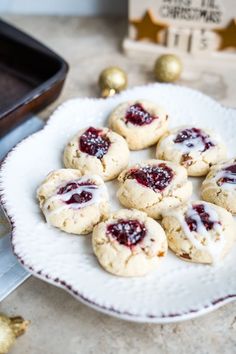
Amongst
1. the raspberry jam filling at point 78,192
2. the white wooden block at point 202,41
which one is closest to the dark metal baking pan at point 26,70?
the raspberry jam filling at point 78,192

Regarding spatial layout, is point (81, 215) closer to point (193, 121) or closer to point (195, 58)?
point (193, 121)

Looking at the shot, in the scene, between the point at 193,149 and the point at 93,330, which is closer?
the point at 93,330

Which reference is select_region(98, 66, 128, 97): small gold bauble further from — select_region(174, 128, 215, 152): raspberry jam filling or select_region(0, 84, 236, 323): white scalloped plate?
select_region(174, 128, 215, 152): raspberry jam filling

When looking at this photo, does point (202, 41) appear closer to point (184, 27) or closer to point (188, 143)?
point (184, 27)

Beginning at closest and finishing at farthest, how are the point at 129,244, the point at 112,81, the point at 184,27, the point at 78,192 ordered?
the point at 129,244 → the point at 78,192 → the point at 112,81 → the point at 184,27

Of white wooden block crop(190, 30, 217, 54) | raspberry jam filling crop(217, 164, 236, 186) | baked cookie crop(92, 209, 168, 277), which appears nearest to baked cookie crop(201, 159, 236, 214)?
raspberry jam filling crop(217, 164, 236, 186)

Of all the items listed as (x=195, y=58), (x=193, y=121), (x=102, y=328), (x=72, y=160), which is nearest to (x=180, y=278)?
(x=102, y=328)

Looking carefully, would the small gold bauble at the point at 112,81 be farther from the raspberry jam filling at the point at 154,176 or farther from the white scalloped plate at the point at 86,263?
the raspberry jam filling at the point at 154,176

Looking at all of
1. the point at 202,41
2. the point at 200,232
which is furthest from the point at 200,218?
the point at 202,41
